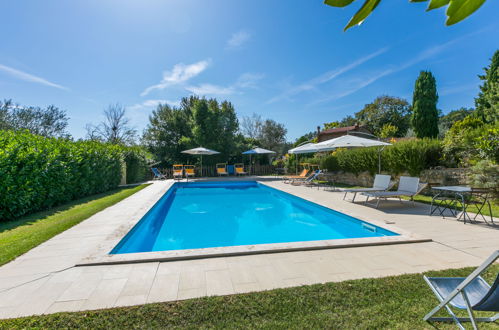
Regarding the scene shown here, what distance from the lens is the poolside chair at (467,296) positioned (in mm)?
1561

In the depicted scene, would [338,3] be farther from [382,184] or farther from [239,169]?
[239,169]

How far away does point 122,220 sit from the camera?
554 cm

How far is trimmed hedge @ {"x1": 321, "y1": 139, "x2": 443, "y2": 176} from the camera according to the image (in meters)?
8.60

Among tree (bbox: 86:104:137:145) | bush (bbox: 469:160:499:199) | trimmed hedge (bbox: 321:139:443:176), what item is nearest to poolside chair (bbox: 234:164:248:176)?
trimmed hedge (bbox: 321:139:443:176)

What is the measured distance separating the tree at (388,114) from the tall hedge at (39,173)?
1514 inches

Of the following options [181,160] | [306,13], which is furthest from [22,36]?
[306,13]

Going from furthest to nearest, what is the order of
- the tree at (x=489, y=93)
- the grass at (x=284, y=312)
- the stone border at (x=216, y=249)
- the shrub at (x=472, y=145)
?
the tree at (x=489, y=93)
the shrub at (x=472, y=145)
the stone border at (x=216, y=249)
the grass at (x=284, y=312)

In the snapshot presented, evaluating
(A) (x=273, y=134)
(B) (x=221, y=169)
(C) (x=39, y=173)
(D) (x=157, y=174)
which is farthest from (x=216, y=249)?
(A) (x=273, y=134)

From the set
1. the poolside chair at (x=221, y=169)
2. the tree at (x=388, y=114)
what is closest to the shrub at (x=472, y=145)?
the poolside chair at (x=221, y=169)

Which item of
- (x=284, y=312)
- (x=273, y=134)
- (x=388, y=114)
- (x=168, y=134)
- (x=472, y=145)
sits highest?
(x=388, y=114)

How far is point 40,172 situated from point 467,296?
28.0 feet

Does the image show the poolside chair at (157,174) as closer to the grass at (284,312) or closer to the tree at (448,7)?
the grass at (284,312)

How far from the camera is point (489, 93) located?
14164 mm

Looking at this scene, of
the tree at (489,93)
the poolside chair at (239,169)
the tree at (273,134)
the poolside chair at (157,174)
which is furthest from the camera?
the tree at (273,134)
